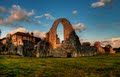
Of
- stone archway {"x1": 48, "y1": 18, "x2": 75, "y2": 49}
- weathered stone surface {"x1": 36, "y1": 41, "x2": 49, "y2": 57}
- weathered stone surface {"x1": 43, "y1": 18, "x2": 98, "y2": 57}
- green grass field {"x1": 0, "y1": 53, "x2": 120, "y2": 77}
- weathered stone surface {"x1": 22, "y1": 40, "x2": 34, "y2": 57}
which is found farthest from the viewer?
stone archway {"x1": 48, "y1": 18, "x2": 75, "y2": 49}

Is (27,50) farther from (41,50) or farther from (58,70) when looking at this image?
(58,70)

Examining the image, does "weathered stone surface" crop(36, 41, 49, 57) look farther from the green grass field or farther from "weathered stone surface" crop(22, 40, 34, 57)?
the green grass field

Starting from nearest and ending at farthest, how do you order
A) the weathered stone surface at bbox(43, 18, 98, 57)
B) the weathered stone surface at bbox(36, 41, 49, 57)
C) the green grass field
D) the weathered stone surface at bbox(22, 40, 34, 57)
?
the green grass field → the weathered stone surface at bbox(43, 18, 98, 57) → the weathered stone surface at bbox(36, 41, 49, 57) → the weathered stone surface at bbox(22, 40, 34, 57)

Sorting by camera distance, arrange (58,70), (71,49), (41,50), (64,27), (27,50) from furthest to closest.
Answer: (64,27)
(27,50)
(41,50)
(71,49)
(58,70)

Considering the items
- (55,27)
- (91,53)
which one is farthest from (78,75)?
(55,27)

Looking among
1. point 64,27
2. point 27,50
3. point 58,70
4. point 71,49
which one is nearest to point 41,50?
point 27,50

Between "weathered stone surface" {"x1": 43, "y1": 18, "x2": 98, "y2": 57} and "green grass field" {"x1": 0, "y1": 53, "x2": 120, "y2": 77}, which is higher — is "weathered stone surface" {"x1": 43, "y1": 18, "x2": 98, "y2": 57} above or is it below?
above

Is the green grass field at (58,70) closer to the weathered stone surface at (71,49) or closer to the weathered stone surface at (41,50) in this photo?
the weathered stone surface at (71,49)

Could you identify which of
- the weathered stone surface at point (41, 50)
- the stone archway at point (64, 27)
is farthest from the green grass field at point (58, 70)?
the stone archway at point (64, 27)

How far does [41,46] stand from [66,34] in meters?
8.74

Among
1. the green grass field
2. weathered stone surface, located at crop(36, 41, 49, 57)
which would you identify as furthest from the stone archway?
the green grass field

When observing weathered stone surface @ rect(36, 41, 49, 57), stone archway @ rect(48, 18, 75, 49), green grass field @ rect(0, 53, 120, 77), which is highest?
stone archway @ rect(48, 18, 75, 49)

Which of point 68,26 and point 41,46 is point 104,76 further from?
point 68,26

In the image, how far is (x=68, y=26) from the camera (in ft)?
148
